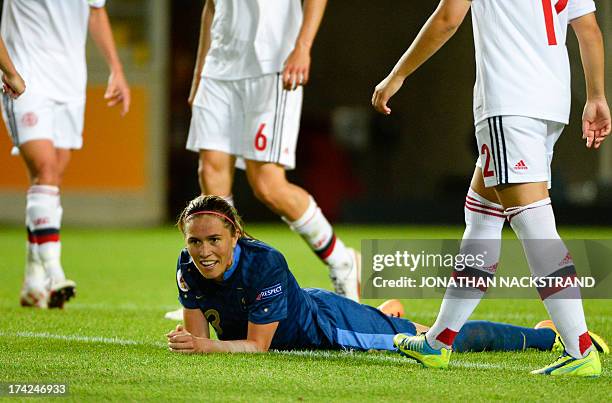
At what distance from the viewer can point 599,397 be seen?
3695 millimetres

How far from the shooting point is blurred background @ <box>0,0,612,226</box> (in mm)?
16797

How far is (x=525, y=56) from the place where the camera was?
4.15m

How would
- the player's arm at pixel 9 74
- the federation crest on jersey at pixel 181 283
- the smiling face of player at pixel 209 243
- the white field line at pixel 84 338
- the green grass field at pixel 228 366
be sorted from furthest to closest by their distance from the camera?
1. the player's arm at pixel 9 74
2. the white field line at pixel 84 338
3. the federation crest on jersey at pixel 181 283
4. the smiling face of player at pixel 209 243
5. the green grass field at pixel 228 366

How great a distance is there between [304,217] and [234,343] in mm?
1795

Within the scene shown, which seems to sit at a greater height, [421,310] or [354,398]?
[354,398]

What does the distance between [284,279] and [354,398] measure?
0.96 meters

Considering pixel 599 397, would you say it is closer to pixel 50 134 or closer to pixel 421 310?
pixel 421 310

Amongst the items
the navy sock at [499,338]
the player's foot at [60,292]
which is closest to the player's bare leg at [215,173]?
the player's foot at [60,292]

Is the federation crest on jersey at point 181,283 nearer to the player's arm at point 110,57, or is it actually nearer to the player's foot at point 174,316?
the player's foot at point 174,316

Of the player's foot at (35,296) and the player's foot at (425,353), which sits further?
the player's foot at (35,296)

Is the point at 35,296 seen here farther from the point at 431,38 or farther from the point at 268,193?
the point at 431,38

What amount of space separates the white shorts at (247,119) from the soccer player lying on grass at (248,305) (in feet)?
4.87

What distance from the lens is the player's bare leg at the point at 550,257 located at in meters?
4.07

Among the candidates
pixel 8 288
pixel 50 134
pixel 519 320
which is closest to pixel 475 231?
pixel 519 320
